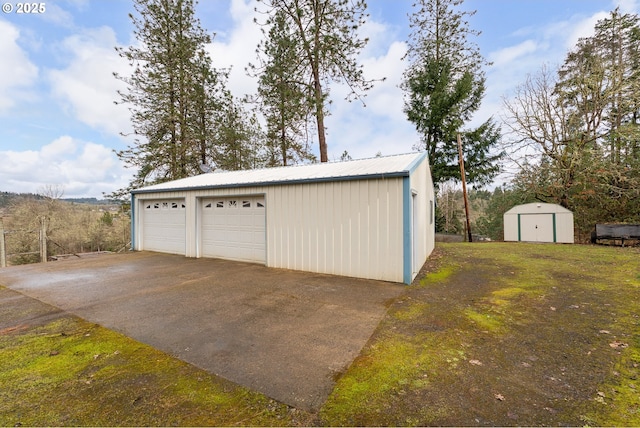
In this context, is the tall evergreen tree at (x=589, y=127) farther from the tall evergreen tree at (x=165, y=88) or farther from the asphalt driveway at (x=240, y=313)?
the tall evergreen tree at (x=165, y=88)

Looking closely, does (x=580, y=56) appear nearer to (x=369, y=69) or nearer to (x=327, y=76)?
(x=369, y=69)

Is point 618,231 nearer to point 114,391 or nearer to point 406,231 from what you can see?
point 406,231

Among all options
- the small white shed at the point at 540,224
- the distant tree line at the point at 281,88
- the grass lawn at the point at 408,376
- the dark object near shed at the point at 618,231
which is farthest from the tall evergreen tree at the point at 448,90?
the grass lawn at the point at 408,376

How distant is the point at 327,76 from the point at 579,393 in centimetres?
1295

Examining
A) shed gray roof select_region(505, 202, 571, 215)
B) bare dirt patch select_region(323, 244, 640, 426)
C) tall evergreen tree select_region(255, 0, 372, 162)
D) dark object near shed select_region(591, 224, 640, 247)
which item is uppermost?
tall evergreen tree select_region(255, 0, 372, 162)

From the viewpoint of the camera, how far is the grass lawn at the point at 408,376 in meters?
1.79

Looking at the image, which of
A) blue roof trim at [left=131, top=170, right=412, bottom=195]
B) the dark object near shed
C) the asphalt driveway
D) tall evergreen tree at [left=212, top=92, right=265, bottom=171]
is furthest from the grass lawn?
tall evergreen tree at [left=212, top=92, right=265, bottom=171]

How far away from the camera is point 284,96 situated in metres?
12.7

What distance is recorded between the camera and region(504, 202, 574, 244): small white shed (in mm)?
11078

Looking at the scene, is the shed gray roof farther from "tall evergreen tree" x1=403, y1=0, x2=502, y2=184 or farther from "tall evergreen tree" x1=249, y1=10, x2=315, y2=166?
"tall evergreen tree" x1=249, y1=10, x2=315, y2=166

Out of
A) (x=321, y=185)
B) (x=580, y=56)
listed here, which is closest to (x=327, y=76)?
(x=321, y=185)

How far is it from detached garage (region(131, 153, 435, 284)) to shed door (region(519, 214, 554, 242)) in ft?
26.7

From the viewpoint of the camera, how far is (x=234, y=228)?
7738 millimetres

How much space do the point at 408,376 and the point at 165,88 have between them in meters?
15.9
